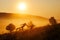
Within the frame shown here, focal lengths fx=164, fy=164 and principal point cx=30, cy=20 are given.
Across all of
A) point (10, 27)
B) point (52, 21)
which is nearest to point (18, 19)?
point (10, 27)

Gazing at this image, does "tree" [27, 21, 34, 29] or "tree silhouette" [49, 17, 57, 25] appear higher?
"tree silhouette" [49, 17, 57, 25]

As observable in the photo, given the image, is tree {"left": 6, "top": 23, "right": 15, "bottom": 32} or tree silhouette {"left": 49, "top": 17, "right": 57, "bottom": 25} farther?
tree silhouette {"left": 49, "top": 17, "right": 57, "bottom": 25}

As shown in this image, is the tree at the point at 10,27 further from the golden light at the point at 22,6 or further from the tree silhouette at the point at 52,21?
the tree silhouette at the point at 52,21

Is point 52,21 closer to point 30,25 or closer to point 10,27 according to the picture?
point 30,25

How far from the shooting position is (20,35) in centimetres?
121

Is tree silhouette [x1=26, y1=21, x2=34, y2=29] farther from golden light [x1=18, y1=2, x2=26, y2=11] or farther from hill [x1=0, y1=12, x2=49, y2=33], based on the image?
golden light [x1=18, y1=2, x2=26, y2=11]

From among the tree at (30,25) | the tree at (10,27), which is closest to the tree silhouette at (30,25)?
the tree at (30,25)

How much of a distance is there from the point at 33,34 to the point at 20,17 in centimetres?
18

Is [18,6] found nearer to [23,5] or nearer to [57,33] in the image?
[23,5]

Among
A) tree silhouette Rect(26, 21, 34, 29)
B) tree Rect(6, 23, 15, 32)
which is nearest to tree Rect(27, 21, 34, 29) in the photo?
tree silhouette Rect(26, 21, 34, 29)

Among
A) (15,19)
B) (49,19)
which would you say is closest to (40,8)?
(49,19)

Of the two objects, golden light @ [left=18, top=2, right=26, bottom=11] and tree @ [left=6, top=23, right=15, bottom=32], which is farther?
golden light @ [left=18, top=2, right=26, bottom=11]

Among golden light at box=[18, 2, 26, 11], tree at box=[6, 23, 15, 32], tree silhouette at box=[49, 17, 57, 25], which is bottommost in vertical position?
tree at box=[6, 23, 15, 32]

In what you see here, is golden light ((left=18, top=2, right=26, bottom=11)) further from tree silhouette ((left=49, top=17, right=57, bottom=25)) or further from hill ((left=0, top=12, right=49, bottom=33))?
tree silhouette ((left=49, top=17, right=57, bottom=25))
